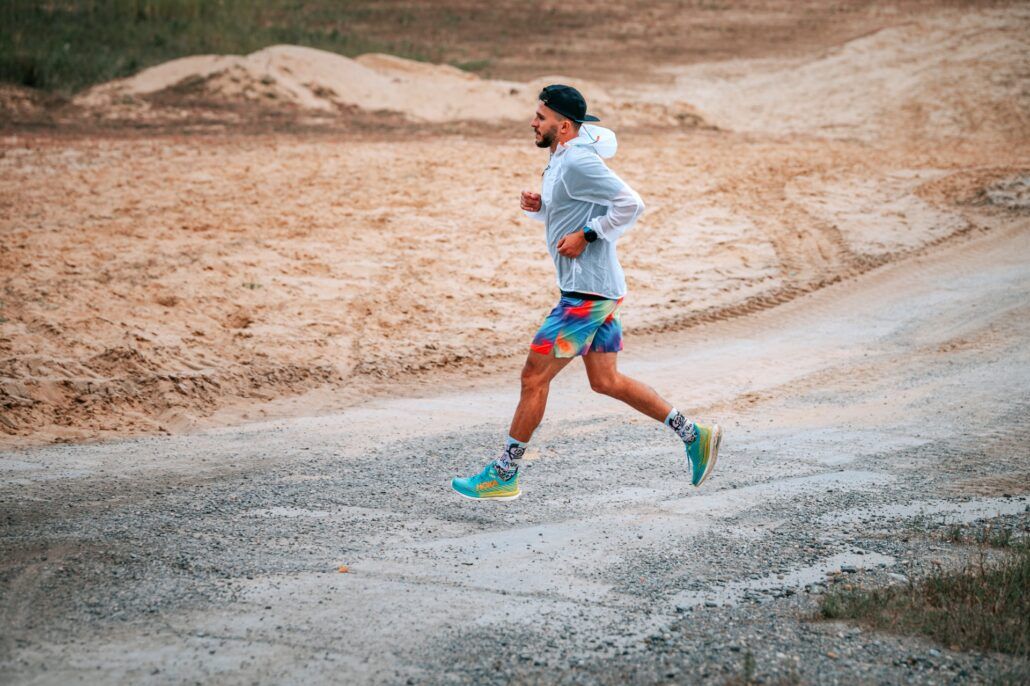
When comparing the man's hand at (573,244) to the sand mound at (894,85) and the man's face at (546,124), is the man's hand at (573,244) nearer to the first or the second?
the man's face at (546,124)

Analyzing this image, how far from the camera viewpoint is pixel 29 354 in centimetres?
793

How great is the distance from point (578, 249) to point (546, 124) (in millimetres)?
655

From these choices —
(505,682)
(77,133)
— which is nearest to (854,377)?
(505,682)

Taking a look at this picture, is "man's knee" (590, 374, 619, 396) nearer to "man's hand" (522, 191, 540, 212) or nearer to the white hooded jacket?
the white hooded jacket

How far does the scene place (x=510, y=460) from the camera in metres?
5.36

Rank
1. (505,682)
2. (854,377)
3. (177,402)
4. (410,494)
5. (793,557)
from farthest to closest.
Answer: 1. (854,377)
2. (177,402)
3. (410,494)
4. (793,557)
5. (505,682)

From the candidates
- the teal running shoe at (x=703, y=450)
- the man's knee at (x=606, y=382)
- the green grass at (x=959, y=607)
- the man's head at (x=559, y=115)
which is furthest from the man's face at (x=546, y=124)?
the green grass at (x=959, y=607)

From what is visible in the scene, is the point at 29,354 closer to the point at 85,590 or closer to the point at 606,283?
the point at 85,590

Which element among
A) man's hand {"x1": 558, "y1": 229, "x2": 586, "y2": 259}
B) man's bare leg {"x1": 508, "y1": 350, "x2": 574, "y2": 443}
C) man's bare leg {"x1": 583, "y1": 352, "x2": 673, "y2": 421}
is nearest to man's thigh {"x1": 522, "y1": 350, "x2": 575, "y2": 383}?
man's bare leg {"x1": 508, "y1": 350, "x2": 574, "y2": 443}

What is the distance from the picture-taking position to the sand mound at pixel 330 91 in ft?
63.1

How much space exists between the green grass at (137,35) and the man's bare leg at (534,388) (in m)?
16.5

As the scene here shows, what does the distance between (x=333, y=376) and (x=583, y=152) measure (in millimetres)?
4123

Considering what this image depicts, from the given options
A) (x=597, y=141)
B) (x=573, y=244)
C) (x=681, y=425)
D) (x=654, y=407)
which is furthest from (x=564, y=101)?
(x=681, y=425)

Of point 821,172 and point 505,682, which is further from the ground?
point 821,172
